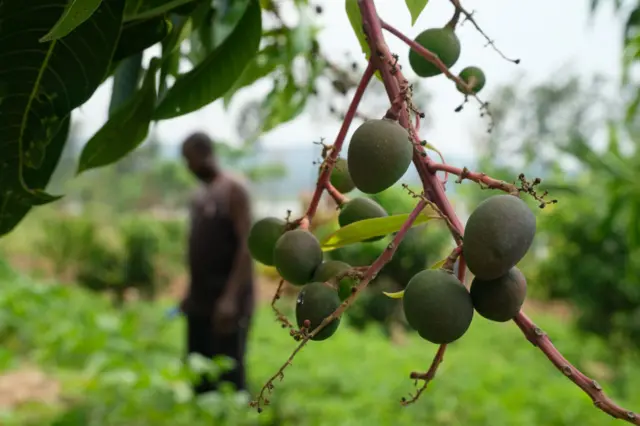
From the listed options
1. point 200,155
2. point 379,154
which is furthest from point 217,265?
point 379,154

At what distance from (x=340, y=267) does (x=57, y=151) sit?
1.03 feet

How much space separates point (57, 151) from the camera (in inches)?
25.6

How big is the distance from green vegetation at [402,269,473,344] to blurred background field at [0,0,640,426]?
80 millimetres

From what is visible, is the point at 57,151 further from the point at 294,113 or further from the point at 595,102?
the point at 595,102

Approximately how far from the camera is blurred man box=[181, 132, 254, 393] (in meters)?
3.30

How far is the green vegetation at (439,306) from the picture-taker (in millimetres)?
415

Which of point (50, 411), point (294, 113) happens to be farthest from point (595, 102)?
point (294, 113)

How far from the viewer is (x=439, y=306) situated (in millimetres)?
415

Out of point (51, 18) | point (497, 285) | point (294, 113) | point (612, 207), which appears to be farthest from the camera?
point (612, 207)

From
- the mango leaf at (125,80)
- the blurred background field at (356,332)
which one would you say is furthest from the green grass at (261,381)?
the mango leaf at (125,80)

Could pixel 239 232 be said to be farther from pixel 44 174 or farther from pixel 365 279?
pixel 365 279

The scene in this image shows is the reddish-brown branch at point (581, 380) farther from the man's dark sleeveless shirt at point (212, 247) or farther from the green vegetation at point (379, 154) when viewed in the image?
the man's dark sleeveless shirt at point (212, 247)

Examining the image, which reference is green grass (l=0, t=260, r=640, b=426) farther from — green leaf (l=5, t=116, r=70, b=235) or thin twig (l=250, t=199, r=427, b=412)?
thin twig (l=250, t=199, r=427, b=412)

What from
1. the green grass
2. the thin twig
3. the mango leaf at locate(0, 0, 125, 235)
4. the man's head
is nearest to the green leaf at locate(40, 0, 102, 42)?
the mango leaf at locate(0, 0, 125, 235)
